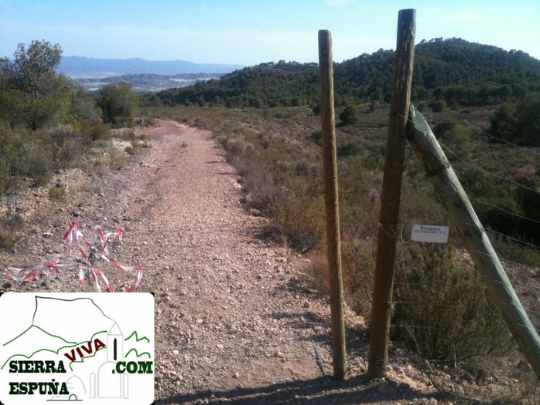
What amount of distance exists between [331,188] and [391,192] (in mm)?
429

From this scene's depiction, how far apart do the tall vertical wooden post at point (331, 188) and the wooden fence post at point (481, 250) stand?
0.64 m

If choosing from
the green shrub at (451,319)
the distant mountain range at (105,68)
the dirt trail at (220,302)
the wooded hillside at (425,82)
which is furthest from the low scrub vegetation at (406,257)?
the distant mountain range at (105,68)

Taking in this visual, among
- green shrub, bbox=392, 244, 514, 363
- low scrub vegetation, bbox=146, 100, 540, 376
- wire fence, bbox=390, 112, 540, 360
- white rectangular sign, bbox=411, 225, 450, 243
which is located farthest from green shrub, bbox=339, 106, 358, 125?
white rectangular sign, bbox=411, 225, 450, 243

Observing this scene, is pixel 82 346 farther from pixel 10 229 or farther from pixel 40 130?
pixel 40 130

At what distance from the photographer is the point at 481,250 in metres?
3.02

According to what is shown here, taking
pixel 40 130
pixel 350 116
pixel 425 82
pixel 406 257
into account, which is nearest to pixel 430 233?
pixel 406 257

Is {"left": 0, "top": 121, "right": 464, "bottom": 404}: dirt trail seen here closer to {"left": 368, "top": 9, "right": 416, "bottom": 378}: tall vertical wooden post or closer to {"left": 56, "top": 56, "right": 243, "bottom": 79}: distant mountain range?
{"left": 368, "top": 9, "right": 416, "bottom": 378}: tall vertical wooden post

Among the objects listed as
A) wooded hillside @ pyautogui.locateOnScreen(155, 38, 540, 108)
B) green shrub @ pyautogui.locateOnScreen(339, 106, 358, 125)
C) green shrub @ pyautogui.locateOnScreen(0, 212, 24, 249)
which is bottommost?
green shrub @ pyautogui.locateOnScreen(0, 212, 24, 249)

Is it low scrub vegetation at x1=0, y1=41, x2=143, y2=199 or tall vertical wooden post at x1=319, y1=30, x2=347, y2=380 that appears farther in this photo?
low scrub vegetation at x1=0, y1=41, x2=143, y2=199

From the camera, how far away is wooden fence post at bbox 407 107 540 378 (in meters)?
3.00

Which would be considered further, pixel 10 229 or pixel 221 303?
pixel 10 229

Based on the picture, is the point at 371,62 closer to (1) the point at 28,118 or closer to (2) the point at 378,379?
(1) the point at 28,118

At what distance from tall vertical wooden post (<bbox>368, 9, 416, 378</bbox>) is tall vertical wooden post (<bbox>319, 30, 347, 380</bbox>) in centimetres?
26

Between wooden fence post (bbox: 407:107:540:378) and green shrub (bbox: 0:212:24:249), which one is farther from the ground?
wooden fence post (bbox: 407:107:540:378)
